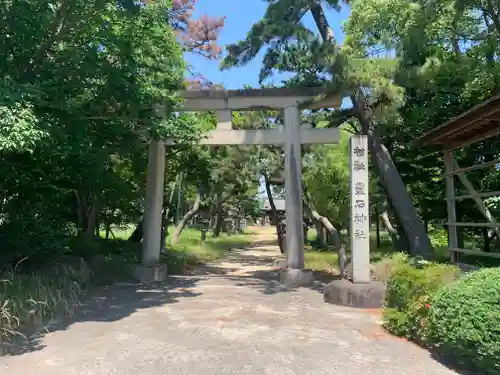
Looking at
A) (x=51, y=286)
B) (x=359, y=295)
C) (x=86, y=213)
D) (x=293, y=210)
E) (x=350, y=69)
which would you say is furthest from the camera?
(x=86, y=213)

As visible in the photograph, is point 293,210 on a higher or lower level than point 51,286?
higher

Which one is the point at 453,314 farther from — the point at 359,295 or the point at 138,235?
the point at 138,235

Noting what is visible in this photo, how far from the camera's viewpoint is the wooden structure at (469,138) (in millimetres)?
7500

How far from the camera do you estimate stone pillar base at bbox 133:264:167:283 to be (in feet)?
37.6

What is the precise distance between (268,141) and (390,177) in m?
3.27

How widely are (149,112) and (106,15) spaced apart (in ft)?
6.24

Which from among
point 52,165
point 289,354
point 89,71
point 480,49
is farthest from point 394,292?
point 480,49

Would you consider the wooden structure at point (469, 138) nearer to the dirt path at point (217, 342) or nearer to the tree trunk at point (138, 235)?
the dirt path at point (217, 342)

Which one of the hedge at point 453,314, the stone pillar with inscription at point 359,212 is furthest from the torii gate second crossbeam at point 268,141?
the hedge at point 453,314

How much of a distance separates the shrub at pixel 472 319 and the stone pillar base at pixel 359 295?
316 centimetres

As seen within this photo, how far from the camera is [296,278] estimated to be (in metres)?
10.9

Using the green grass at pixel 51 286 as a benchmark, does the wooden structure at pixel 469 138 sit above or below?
above

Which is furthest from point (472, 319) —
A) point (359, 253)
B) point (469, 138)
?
point (469, 138)

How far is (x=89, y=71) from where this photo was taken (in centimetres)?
704
